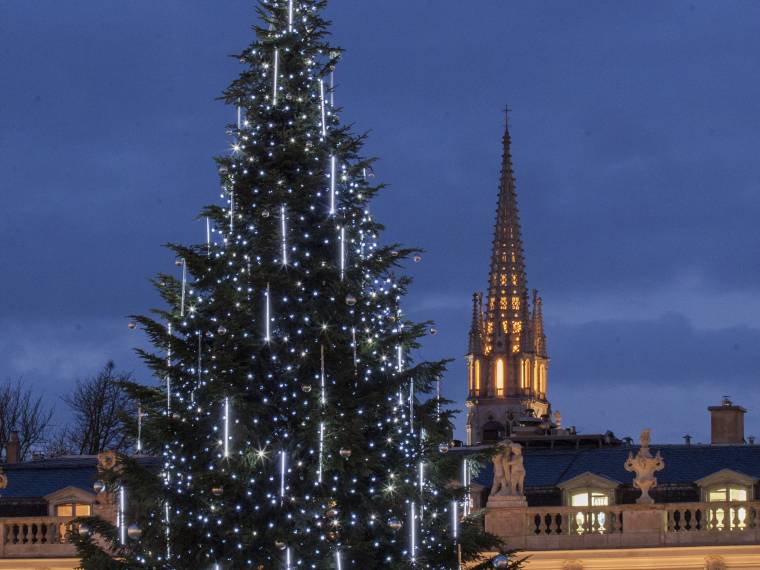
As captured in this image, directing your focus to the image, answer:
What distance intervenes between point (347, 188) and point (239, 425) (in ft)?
16.0

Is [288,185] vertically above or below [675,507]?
above

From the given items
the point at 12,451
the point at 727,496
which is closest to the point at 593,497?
the point at 727,496

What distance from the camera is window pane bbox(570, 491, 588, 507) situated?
61906 mm

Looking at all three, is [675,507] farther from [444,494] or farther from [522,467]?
[444,494]

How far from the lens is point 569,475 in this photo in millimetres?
62438

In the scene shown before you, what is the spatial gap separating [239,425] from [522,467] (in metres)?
21.1

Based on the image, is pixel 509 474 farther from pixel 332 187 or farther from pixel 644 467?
pixel 332 187

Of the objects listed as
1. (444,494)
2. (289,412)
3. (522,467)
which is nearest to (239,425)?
(289,412)

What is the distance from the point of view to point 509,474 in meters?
61.4

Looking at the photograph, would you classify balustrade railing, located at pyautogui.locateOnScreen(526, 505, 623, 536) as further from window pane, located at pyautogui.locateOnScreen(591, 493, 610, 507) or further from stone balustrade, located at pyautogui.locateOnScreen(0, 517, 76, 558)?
stone balustrade, located at pyautogui.locateOnScreen(0, 517, 76, 558)

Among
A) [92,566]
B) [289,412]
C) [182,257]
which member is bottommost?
[92,566]

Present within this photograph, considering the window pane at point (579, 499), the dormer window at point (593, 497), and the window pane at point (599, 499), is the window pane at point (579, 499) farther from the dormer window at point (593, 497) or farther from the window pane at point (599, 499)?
the window pane at point (599, 499)

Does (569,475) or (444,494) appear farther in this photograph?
(569,475)

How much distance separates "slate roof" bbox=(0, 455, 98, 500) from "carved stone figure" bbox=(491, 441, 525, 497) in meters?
10.8
